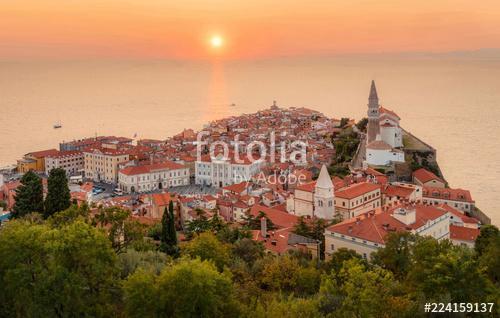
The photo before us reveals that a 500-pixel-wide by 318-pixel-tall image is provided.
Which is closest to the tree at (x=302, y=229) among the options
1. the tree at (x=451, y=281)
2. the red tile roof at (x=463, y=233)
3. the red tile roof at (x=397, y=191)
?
the red tile roof at (x=463, y=233)

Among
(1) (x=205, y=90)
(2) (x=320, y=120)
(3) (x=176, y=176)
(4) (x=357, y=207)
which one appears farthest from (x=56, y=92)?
(4) (x=357, y=207)

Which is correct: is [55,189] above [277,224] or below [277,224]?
above

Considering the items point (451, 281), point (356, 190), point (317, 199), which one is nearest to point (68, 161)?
point (317, 199)

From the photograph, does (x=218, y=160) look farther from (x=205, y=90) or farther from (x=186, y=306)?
(x=205, y=90)

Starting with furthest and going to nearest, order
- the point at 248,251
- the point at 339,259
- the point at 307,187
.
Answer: the point at 307,187
the point at 248,251
the point at 339,259

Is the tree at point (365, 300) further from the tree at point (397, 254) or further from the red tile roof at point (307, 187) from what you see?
the red tile roof at point (307, 187)

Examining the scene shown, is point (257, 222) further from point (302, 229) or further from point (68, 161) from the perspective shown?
point (68, 161)
